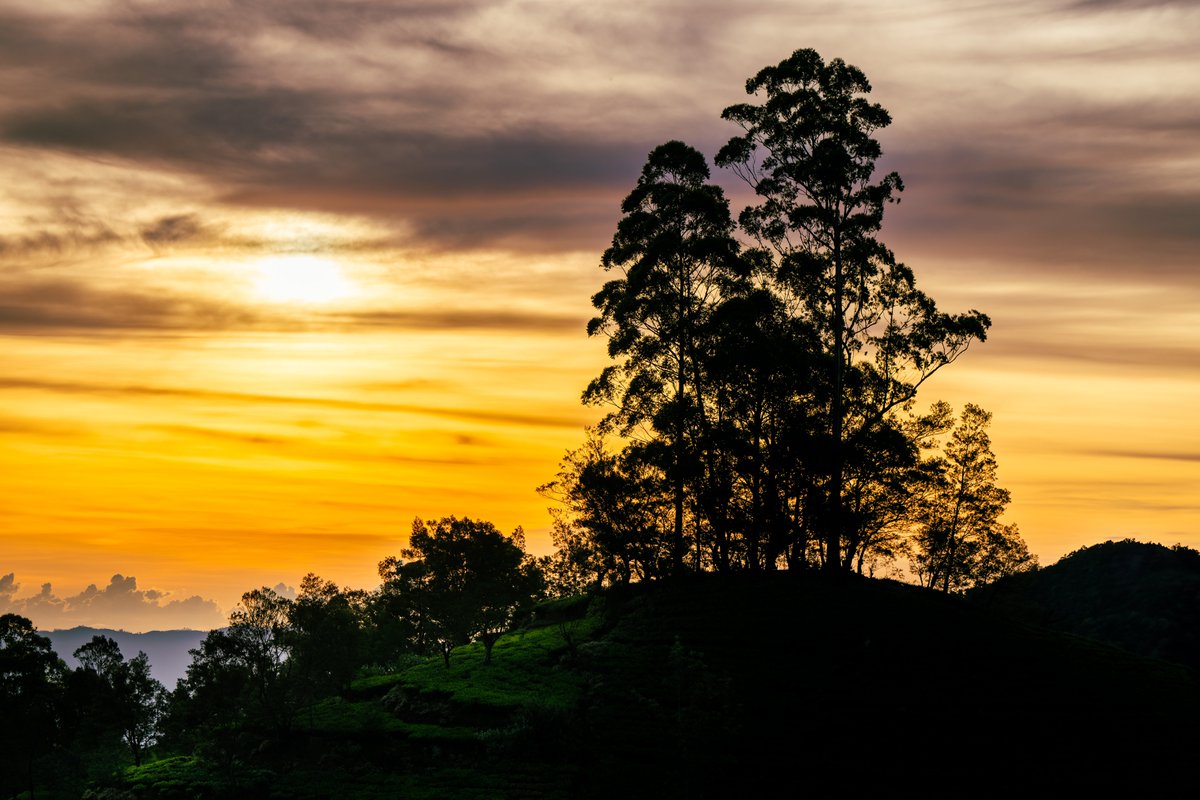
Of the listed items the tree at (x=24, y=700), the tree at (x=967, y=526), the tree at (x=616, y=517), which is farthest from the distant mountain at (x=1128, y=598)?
the tree at (x=24, y=700)

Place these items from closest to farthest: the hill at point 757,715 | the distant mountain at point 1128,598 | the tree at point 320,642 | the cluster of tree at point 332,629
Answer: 1. the hill at point 757,715
2. the cluster of tree at point 332,629
3. the tree at point 320,642
4. the distant mountain at point 1128,598

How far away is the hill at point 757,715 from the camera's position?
168 feet

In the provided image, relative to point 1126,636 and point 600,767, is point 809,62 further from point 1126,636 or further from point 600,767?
point 1126,636

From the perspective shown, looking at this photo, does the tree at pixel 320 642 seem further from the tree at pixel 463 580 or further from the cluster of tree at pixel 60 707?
the cluster of tree at pixel 60 707

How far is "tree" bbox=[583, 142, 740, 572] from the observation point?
247 feet

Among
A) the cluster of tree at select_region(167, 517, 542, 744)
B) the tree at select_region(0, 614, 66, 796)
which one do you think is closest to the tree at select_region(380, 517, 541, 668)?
the cluster of tree at select_region(167, 517, 542, 744)

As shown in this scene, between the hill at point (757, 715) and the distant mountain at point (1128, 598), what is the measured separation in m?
56.0

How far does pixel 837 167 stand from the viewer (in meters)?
73.5

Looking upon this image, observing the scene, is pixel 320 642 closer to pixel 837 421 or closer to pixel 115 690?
pixel 115 690

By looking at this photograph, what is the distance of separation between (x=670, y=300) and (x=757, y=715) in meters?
34.1

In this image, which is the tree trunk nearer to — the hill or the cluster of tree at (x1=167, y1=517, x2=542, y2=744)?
the hill

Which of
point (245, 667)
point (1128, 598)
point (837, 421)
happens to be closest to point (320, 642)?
point (245, 667)

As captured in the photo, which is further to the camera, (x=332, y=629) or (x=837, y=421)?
(x=332, y=629)

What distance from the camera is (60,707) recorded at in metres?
86.3
